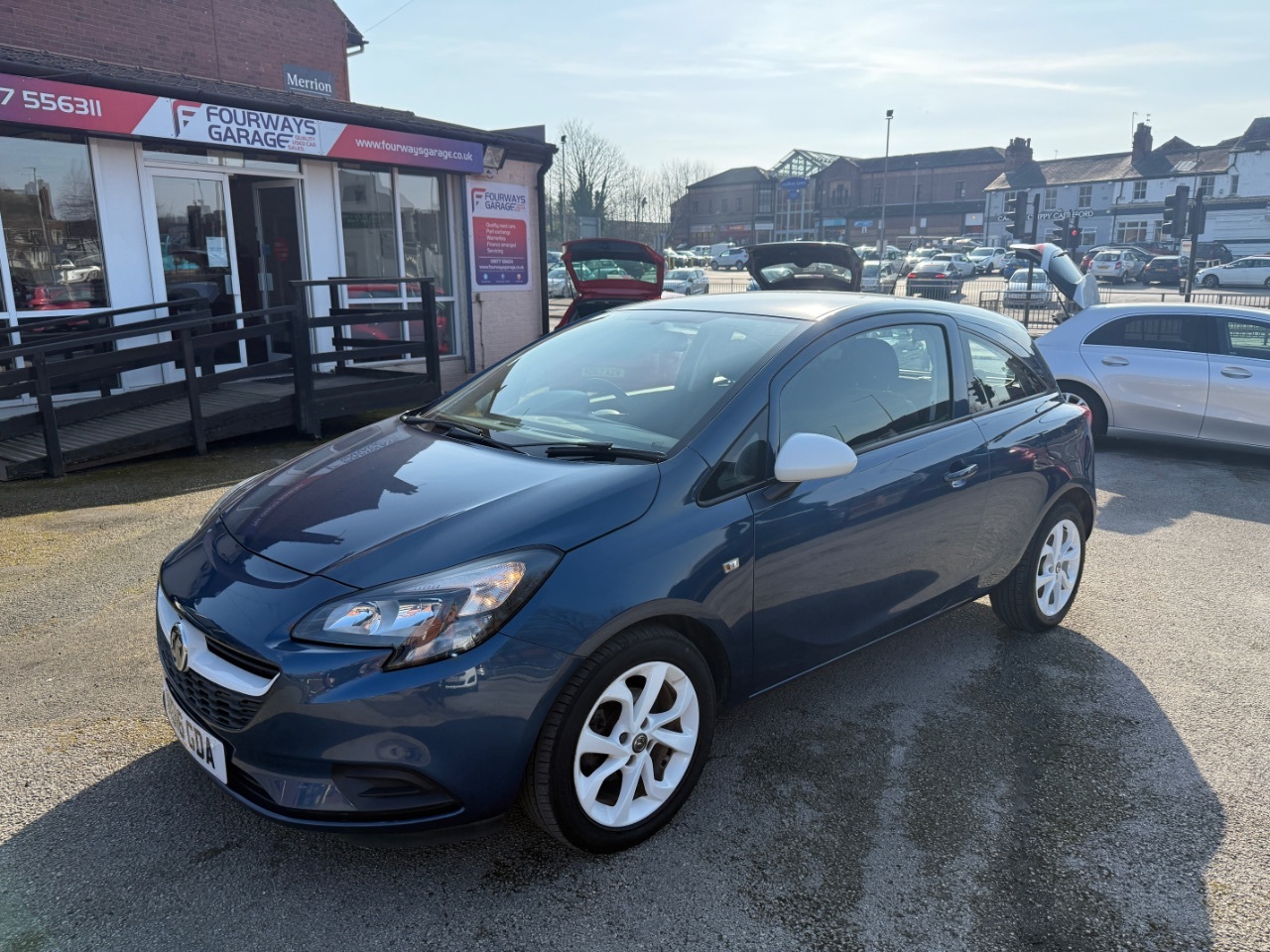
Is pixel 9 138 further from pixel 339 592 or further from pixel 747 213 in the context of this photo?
pixel 747 213

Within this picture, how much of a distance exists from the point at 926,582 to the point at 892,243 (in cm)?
9081

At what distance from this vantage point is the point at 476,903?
254cm

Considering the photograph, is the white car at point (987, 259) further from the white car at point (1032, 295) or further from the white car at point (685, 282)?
the white car at point (1032, 295)

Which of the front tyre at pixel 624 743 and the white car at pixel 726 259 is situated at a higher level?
the white car at pixel 726 259

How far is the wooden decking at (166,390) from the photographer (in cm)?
720

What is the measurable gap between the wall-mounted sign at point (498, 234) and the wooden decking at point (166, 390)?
317cm

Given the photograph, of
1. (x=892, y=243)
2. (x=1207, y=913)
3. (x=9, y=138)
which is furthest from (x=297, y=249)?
(x=892, y=243)

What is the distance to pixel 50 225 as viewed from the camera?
888 centimetres

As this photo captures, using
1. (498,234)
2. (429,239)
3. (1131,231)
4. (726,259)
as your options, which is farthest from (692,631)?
(1131,231)

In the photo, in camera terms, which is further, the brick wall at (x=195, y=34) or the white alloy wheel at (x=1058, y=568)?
the brick wall at (x=195, y=34)

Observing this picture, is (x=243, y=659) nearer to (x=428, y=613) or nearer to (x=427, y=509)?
(x=428, y=613)

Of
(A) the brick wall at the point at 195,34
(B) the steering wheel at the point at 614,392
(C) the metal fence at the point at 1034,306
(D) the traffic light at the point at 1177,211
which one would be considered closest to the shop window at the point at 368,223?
(A) the brick wall at the point at 195,34

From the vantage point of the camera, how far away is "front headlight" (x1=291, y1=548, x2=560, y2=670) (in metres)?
2.38

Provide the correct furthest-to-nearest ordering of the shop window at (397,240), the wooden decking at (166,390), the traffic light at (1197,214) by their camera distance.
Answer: the traffic light at (1197,214) < the shop window at (397,240) < the wooden decking at (166,390)
